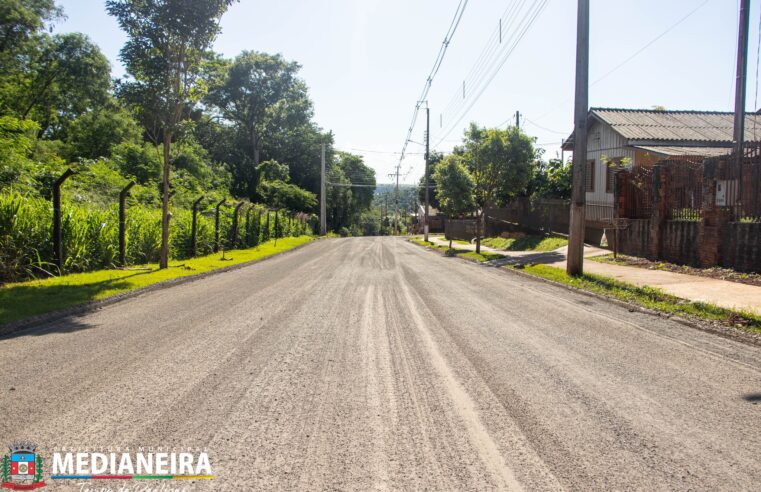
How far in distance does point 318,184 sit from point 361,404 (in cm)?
6278

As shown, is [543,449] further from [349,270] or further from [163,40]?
[163,40]

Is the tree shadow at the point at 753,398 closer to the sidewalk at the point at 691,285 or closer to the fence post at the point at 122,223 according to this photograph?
the sidewalk at the point at 691,285

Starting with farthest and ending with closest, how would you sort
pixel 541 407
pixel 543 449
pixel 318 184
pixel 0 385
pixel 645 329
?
pixel 318 184 → pixel 645 329 → pixel 0 385 → pixel 541 407 → pixel 543 449

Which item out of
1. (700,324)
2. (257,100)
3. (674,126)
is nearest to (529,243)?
(674,126)

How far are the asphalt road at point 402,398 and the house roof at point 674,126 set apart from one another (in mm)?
17580


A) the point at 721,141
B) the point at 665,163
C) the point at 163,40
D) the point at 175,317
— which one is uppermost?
the point at 163,40

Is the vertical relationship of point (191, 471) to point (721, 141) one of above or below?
below

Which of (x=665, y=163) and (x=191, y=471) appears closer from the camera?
(x=191, y=471)

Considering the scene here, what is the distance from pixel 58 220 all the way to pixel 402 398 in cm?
1112

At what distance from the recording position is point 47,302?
8.64 meters

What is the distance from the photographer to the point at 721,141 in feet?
74.8

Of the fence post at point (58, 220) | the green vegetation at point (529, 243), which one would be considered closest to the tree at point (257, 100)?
the green vegetation at point (529, 243)

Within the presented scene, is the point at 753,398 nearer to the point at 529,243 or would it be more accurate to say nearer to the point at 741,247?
the point at 741,247

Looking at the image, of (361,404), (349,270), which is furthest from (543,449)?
(349,270)
